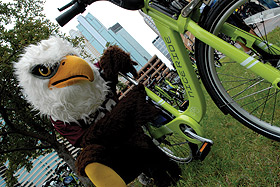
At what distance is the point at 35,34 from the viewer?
14.7 ft

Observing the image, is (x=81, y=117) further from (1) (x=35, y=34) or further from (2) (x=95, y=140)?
(1) (x=35, y=34)

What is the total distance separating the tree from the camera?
13.5ft

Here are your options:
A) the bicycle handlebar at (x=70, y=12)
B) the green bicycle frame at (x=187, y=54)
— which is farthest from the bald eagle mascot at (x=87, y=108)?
the green bicycle frame at (x=187, y=54)

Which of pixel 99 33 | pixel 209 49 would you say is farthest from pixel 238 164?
pixel 99 33

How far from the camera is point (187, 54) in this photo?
1.46 m

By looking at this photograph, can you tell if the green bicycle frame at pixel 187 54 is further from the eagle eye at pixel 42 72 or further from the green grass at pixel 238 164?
the eagle eye at pixel 42 72

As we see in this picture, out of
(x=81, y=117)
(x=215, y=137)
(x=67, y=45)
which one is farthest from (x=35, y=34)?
(x=215, y=137)

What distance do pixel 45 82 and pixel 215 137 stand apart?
2.19 m

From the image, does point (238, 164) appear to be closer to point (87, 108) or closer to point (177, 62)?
point (177, 62)

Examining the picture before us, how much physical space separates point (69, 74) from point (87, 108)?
342 mm

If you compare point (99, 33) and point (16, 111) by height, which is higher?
point (99, 33)

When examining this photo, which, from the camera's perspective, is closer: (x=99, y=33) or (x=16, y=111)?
(x=16, y=111)

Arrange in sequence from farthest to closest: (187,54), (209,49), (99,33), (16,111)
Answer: (99,33), (16,111), (187,54), (209,49)

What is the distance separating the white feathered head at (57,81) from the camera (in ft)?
4.87
